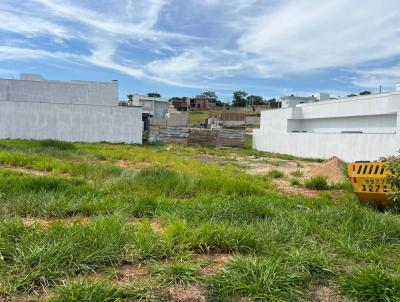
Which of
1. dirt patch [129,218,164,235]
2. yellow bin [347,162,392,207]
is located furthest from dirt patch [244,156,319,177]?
dirt patch [129,218,164,235]

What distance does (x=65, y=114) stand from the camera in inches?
1219

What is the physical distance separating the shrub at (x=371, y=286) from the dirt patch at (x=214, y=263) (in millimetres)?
1083

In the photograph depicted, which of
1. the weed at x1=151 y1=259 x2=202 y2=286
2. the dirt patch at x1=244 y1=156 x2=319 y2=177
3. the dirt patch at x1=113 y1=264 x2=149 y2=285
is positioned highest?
the weed at x1=151 y1=259 x2=202 y2=286

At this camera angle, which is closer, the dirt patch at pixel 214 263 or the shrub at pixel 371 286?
the shrub at pixel 371 286

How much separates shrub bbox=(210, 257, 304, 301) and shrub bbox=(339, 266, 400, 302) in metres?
0.40

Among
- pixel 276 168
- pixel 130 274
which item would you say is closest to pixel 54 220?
pixel 130 274

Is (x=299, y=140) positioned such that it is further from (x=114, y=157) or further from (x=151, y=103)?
(x=151, y=103)

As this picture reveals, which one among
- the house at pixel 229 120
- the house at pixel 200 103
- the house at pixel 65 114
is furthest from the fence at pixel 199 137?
the house at pixel 200 103

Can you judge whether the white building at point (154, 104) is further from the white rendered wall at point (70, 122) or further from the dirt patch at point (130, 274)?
the dirt patch at point (130, 274)

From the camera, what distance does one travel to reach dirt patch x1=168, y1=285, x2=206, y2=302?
2899 millimetres

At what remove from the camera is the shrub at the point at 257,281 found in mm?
2941

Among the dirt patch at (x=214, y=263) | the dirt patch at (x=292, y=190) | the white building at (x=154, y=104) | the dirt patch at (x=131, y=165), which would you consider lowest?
the dirt patch at (x=292, y=190)

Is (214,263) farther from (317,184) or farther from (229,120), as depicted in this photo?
(229,120)

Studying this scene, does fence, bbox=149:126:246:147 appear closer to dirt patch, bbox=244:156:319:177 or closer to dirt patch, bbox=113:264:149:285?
dirt patch, bbox=244:156:319:177
